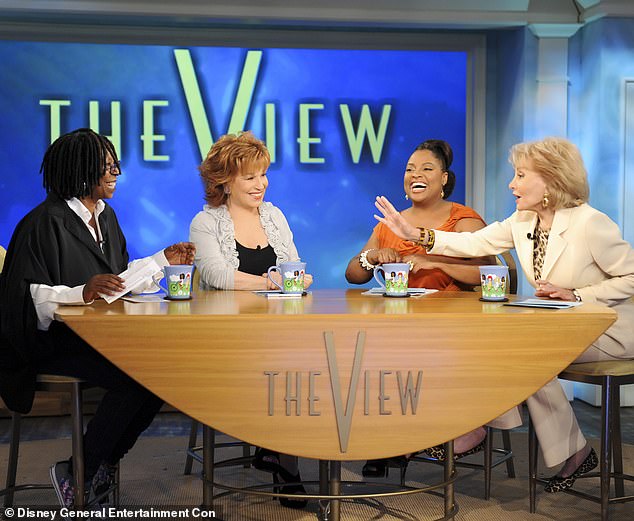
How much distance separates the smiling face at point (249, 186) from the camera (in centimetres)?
368

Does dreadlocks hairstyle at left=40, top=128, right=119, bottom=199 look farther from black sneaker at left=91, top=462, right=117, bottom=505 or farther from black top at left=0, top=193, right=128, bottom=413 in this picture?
black sneaker at left=91, top=462, right=117, bottom=505

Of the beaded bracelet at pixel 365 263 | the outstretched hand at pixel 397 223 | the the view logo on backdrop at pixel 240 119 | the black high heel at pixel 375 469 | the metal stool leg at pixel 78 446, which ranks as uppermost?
the the view logo on backdrop at pixel 240 119

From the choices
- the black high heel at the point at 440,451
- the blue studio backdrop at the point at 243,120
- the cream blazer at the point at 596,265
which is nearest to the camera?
the cream blazer at the point at 596,265

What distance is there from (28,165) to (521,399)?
3.91 meters

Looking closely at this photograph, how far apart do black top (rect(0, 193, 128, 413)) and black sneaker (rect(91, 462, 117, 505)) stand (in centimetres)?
33

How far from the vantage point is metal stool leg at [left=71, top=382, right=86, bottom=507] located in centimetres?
278

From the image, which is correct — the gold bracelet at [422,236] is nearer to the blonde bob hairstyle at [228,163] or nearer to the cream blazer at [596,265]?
the cream blazer at [596,265]

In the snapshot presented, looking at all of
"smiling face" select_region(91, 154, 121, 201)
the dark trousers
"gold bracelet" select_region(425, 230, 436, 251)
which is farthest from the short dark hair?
the dark trousers

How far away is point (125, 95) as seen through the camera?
5555mm

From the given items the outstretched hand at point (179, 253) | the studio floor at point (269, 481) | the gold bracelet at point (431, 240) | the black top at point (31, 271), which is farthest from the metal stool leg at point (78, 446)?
the gold bracelet at point (431, 240)

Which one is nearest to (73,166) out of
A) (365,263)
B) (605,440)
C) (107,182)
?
(107,182)

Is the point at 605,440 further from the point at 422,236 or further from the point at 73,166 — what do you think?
the point at 73,166

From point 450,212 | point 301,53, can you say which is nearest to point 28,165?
point 301,53

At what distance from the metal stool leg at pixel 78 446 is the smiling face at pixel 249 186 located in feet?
3.91
